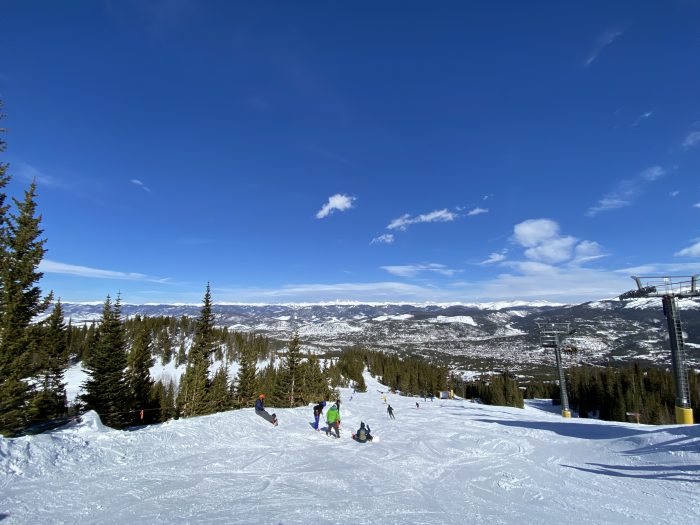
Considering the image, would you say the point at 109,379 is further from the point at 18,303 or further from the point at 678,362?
the point at 678,362

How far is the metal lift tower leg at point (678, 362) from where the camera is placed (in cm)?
2349

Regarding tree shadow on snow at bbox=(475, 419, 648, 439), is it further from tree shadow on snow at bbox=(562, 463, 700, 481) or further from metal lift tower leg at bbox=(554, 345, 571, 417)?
metal lift tower leg at bbox=(554, 345, 571, 417)

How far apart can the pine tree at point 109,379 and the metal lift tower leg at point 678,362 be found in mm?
45669

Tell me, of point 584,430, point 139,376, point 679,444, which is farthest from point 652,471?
point 139,376

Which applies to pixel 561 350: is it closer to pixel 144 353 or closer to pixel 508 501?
pixel 508 501

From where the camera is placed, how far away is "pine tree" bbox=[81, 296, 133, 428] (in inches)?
1436

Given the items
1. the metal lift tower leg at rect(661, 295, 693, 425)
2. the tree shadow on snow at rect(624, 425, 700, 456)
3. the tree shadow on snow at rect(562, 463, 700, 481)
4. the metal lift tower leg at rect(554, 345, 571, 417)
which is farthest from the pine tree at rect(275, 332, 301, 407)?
the tree shadow on snow at rect(624, 425, 700, 456)

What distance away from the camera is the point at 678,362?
967 inches

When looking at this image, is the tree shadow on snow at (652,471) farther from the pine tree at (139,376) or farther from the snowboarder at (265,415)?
the pine tree at (139,376)

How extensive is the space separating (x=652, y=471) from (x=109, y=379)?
145 ft

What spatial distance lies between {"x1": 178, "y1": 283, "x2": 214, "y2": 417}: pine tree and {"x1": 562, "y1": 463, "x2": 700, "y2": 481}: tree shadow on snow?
33.5 metres

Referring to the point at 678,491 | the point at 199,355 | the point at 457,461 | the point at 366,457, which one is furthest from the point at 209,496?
the point at 199,355

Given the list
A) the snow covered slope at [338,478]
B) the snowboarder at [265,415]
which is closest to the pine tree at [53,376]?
the snowboarder at [265,415]

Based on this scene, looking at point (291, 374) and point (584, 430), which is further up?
point (584, 430)
